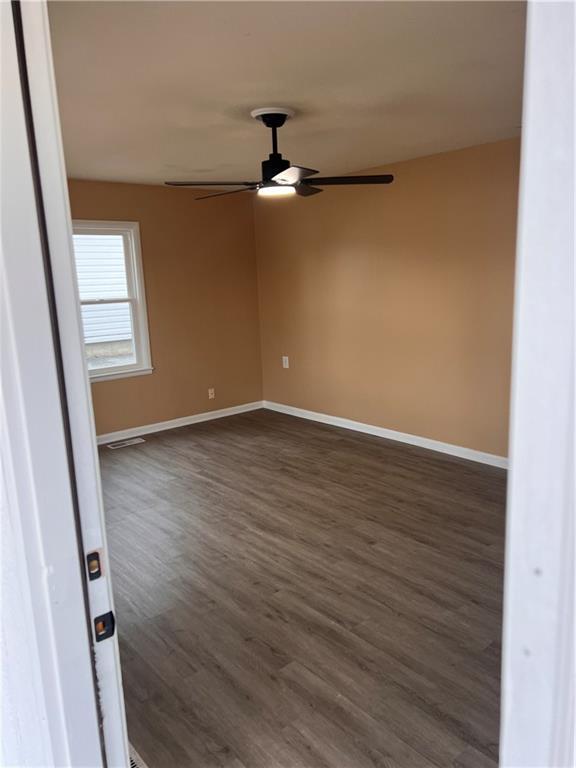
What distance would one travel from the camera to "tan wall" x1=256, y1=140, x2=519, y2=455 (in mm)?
4188

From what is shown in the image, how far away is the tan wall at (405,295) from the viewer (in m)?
4.19

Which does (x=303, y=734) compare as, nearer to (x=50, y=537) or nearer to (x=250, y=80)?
(x=50, y=537)

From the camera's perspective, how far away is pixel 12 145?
771 millimetres

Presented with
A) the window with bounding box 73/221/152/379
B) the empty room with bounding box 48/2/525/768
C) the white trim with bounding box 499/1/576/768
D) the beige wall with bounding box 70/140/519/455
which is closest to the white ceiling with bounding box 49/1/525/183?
the empty room with bounding box 48/2/525/768

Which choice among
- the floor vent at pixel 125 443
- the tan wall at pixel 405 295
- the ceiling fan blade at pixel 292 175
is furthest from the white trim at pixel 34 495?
the floor vent at pixel 125 443

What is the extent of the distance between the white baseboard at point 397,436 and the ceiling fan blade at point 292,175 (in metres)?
2.66

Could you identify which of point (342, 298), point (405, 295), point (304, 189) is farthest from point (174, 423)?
point (304, 189)

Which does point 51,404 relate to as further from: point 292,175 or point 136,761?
point 292,175

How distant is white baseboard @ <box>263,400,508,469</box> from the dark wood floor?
0.42 ft

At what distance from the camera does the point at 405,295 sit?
4.81m

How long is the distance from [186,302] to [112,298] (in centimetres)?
78

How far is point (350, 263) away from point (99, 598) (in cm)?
460

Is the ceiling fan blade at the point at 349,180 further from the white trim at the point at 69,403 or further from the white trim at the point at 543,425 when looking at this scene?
the white trim at the point at 543,425

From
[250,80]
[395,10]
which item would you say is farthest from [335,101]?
[395,10]
